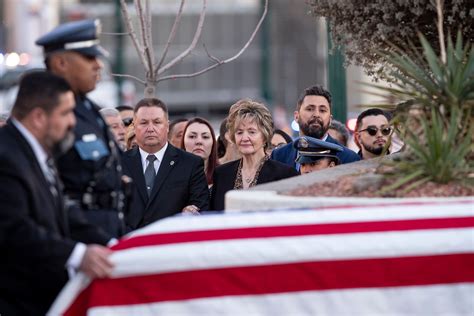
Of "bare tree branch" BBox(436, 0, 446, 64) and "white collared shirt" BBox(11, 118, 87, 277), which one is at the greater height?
"bare tree branch" BBox(436, 0, 446, 64)

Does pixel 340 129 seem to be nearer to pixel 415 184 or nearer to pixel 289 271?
pixel 415 184

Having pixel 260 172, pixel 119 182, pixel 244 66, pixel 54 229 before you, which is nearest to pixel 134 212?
pixel 260 172

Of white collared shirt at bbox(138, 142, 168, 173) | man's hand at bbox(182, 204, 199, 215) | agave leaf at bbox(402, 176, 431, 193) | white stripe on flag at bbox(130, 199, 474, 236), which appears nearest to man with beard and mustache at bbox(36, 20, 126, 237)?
white stripe on flag at bbox(130, 199, 474, 236)

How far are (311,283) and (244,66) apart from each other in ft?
197

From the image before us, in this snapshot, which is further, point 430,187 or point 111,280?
point 430,187

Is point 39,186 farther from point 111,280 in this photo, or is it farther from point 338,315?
point 338,315

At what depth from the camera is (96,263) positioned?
6016 millimetres

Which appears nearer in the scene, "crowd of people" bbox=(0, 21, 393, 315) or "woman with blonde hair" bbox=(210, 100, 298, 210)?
"crowd of people" bbox=(0, 21, 393, 315)

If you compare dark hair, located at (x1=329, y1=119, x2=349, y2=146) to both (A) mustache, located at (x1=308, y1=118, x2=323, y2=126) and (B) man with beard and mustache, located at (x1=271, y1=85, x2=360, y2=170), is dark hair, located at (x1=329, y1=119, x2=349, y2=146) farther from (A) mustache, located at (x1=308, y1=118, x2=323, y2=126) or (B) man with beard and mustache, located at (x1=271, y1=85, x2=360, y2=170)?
(A) mustache, located at (x1=308, y1=118, x2=323, y2=126)

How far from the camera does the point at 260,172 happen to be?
9680mm

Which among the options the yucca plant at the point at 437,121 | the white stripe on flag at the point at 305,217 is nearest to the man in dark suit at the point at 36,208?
the white stripe on flag at the point at 305,217

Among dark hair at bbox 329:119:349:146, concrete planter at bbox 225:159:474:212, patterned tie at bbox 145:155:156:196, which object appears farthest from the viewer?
dark hair at bbox 329:119:349:146

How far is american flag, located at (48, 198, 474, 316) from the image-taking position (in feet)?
20.1

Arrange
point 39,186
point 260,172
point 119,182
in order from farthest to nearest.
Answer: point 260,172, point 119,182, point 39,186
